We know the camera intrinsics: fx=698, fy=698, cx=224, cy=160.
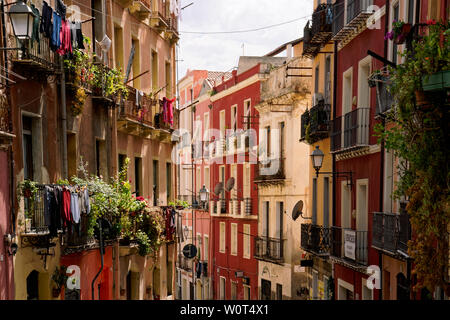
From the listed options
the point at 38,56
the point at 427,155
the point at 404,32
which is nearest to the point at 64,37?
the point at 38,56

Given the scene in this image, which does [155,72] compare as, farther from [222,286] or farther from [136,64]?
[222,286]

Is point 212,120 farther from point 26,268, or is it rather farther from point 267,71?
point 26,268

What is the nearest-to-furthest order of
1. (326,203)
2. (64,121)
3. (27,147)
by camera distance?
1. (27,147)
2. (64,121)
3. (326,203)

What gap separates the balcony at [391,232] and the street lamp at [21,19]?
317 inches

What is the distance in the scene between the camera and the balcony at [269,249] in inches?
1236

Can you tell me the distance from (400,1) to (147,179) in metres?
10.7

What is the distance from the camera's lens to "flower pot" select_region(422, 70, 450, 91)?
30.4 feet

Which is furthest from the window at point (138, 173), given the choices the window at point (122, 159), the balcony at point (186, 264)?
the balcony at point (186, 264)

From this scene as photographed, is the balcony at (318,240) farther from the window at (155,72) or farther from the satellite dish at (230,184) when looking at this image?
the satellite dish at (230,184)

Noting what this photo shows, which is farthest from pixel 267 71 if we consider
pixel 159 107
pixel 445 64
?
pixel 445 64

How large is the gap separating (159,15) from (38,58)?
11301mm

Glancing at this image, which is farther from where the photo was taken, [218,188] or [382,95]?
[218,188]

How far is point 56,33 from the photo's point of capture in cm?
1370

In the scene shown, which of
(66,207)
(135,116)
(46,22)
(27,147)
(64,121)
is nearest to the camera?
(46,22)
